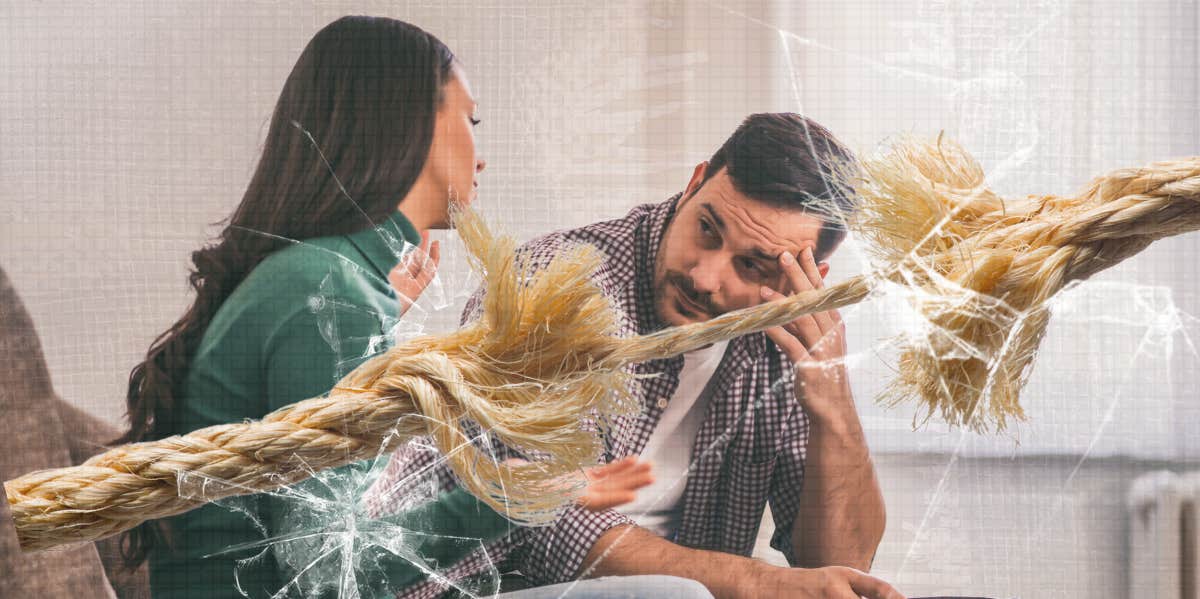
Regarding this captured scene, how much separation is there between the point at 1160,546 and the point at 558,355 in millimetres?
423

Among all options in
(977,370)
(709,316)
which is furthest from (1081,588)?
(709,316)

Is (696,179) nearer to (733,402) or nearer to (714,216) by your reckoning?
(714,216)

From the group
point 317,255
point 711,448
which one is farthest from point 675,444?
point 317,255

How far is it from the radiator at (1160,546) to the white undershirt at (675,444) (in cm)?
30

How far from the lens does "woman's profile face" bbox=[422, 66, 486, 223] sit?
493 millimetres

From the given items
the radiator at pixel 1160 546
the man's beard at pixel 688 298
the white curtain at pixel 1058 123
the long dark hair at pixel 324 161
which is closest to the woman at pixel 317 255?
the long dark hair at pixel 324 161

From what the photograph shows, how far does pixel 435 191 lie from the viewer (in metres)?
0.49

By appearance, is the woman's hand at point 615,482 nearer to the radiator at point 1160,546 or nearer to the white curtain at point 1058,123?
the white curtain at point 1058,123

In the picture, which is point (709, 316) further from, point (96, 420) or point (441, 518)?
point (96, 420)

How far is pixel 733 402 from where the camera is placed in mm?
501

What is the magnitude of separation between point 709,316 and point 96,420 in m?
0.38

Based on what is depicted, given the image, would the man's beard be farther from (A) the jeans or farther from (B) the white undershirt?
(A) the jeans

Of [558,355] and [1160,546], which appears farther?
[1160,546]

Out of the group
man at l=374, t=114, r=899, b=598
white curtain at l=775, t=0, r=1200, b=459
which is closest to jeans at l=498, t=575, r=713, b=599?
man at l=374, t=114, r=899, b=598
